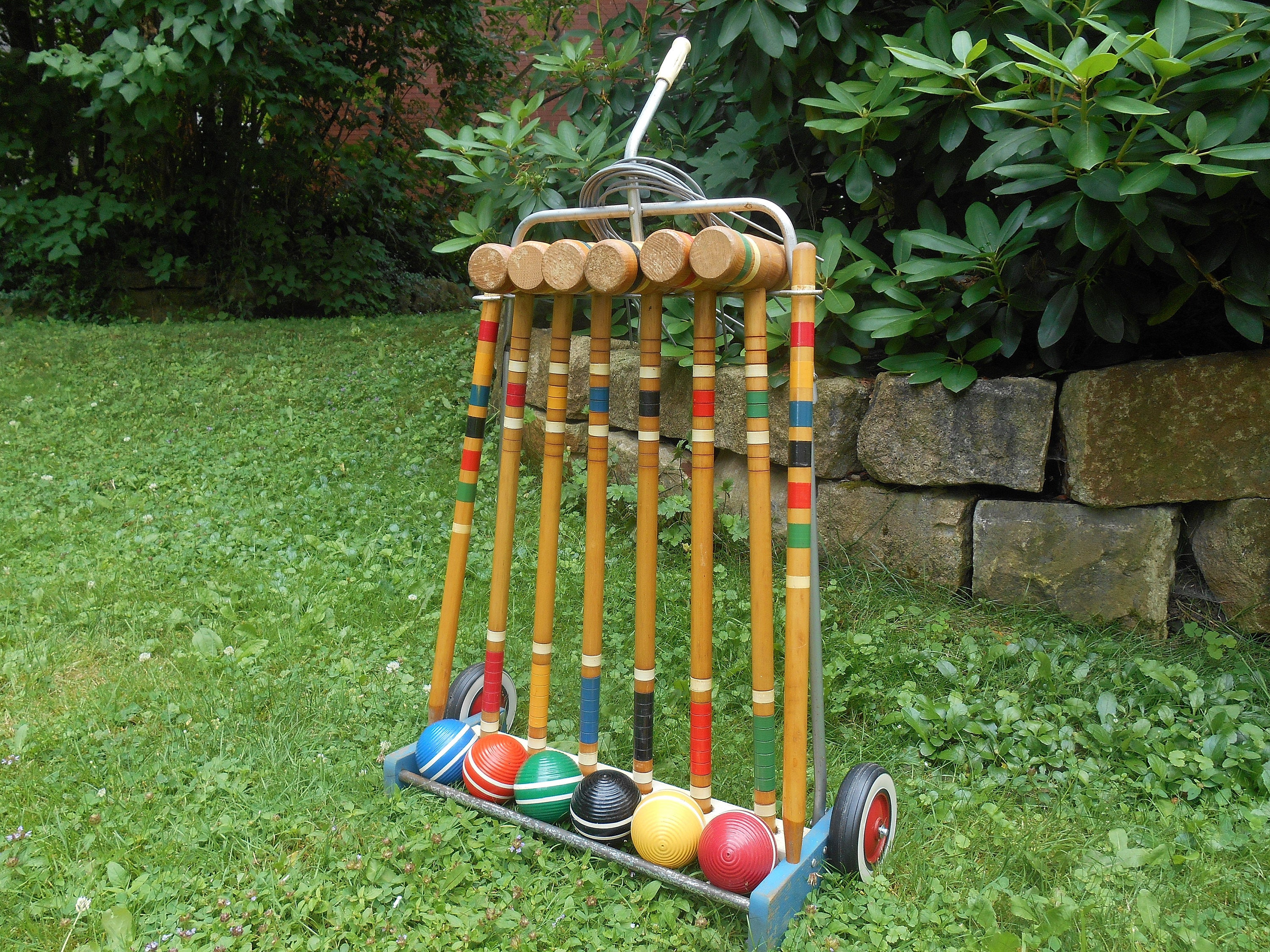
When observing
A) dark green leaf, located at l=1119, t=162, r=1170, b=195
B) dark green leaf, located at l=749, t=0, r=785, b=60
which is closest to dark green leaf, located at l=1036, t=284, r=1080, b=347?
dark green leaf, located at l=1119, t=162, r=1170, b=195

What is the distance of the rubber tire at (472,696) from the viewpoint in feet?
7.74

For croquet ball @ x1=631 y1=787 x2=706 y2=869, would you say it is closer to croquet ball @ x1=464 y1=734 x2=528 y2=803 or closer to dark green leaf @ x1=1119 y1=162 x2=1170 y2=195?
croquet ball @ x1=464 y1=734 x2=528 y2=803

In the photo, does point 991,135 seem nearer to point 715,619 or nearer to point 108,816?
point 715,619

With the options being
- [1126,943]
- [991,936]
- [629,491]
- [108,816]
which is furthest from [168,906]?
[629,491]

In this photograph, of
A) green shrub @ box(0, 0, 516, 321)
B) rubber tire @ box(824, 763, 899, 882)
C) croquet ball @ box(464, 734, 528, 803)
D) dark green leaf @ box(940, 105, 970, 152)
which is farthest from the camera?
green shrub @ box(0, 0, 516, 321)

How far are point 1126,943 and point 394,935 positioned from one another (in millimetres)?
1338

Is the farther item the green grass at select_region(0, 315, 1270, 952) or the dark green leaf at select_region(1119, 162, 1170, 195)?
the dark green leaf at select_region(1119, 162, 1170, 195)

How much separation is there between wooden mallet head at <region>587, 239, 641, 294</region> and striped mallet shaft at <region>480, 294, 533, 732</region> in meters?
0.29

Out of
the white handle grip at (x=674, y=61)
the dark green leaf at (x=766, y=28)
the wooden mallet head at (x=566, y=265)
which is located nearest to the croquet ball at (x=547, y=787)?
the wooden mallet head at (x=566, y=265)

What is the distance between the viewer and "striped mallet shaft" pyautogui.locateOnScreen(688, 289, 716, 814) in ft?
6.03

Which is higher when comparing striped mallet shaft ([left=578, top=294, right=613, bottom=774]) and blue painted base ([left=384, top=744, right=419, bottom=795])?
striped mallet shaft ([left=578, top=294, right=613, bottom=774])

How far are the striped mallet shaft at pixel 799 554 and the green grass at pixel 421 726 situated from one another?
246 mm

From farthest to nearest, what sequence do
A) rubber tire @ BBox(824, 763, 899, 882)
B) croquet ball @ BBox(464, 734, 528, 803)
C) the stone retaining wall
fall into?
the stone retaining wall, croquet ball @ BBox(464, 734, 528, 803), rubber tire @ BBox(824, 763, 899, 882)

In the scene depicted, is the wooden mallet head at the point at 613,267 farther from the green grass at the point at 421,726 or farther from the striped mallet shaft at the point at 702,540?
the green grass at the point at 421,726
